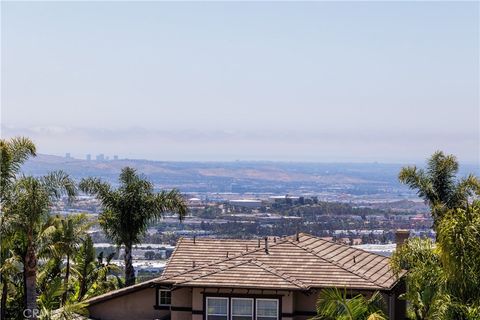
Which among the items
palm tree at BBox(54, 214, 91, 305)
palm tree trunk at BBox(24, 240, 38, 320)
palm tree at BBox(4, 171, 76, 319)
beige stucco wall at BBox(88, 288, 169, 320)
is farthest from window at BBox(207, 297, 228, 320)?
palm tree at BBox(54, 214, 91, 305)

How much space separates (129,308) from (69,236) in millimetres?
4556

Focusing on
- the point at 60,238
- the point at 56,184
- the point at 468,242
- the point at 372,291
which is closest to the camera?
the point at 468,242

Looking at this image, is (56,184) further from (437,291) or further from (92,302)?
(437,291)

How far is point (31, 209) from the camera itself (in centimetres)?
2562

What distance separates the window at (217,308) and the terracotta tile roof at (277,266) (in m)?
0.53

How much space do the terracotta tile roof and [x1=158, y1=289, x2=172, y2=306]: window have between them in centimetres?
64

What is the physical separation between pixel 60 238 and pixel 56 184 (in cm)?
376

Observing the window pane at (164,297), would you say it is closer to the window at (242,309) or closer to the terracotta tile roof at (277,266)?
the terracotta tile roof at (277,266)

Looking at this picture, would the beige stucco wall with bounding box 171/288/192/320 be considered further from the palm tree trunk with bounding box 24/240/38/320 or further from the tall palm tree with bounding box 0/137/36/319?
the tall palm tree with bounding box 0/137/36/319

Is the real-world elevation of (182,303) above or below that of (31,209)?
below

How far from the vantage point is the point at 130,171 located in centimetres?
3603

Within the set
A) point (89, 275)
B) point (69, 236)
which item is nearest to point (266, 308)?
point (69, 236)

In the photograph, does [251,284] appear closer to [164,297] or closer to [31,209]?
[164,297]

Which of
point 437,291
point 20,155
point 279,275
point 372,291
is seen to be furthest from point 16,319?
point 437,291
